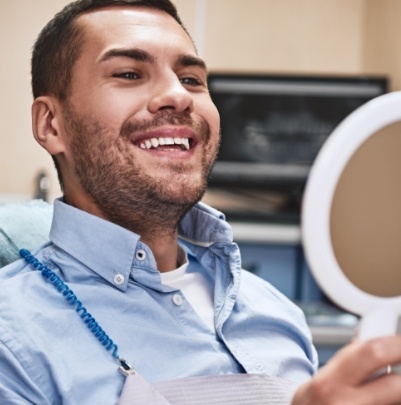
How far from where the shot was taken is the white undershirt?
1280 mm

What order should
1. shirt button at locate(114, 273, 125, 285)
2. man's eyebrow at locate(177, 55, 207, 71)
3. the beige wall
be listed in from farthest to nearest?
the beige wall → man's eyebrow at locate(177, 55, 207, 71) → shirt button at locate(114, 273, 125, 285)

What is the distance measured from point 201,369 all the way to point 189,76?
20.5 inches

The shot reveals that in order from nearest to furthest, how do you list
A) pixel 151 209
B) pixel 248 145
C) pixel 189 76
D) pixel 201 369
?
pixel 201 369 → pixel 151 209 → pixel 189 76 → pixel 248 145

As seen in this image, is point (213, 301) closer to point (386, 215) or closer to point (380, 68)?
point (386, 215)

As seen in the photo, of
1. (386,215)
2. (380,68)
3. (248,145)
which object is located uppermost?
(386,215)

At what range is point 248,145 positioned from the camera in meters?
3.54

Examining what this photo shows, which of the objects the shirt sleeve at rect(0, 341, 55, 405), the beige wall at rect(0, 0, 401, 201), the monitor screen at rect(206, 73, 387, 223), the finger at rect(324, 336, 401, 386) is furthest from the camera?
the beige wall at rect(0, 0, 401, 201)

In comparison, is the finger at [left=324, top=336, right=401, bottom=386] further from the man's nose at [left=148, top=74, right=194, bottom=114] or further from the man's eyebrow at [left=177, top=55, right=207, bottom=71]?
the man's eyebrow at [left=177, top=55, right=207, bottom=71]

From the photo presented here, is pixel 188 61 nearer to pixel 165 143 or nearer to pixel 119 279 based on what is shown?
pixel 165 143

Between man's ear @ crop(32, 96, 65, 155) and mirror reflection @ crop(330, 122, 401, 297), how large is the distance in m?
0.68

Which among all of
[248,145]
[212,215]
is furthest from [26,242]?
[248,145]

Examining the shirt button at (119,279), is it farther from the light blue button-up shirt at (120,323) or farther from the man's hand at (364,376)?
the man's hand at (364,376)

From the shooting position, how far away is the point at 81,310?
112cm

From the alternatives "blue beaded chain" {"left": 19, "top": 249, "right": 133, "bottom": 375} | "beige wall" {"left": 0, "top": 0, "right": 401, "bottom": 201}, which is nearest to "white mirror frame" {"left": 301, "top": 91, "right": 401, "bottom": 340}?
"blue beaded chain" {"left": 19, "top": 249, "right": 133, "bottom": 375}
